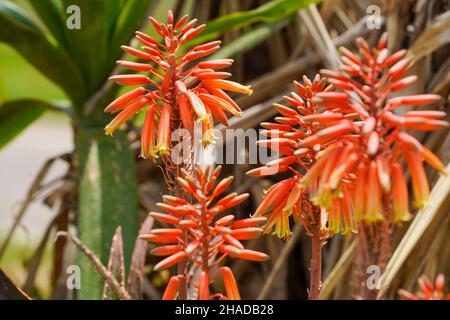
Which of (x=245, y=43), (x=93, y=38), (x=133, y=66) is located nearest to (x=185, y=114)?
(x=133, y=66)

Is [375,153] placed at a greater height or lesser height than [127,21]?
lesser

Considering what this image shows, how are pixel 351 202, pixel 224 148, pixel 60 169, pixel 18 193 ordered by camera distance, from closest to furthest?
pixel 351 202, pixel 224 148, pixel 18 193, pixel 60 169

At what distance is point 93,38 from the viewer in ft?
5.81

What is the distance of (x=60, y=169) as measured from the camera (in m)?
4.63

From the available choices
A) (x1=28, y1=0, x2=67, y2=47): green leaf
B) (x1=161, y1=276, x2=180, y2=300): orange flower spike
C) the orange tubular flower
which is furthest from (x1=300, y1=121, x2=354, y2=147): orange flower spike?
(x1=28, y1=0, x2=67, y2=47): green leaf

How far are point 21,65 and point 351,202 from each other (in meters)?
4.99

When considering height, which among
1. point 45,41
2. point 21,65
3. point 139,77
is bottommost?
point 139,77

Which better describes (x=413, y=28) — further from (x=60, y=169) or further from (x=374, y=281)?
(x=60, y=169)

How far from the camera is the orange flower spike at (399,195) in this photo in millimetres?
760

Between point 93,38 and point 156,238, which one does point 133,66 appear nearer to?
point 156,238

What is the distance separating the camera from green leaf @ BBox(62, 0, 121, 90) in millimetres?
1747

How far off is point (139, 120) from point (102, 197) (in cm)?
62

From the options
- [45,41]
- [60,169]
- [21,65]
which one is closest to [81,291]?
[45,41]

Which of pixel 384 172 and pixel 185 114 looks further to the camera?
pixel 185 114
